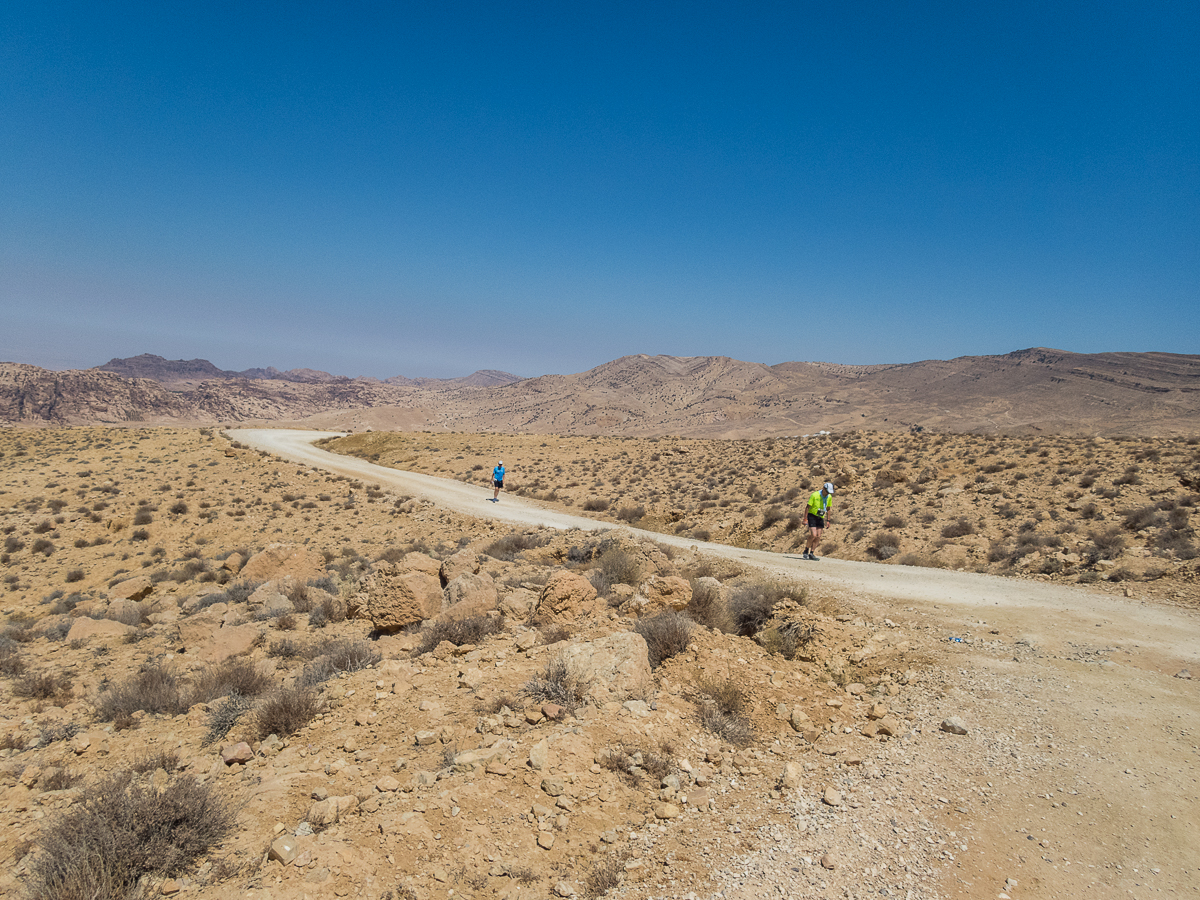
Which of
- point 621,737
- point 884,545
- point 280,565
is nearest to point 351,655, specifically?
point 621,737

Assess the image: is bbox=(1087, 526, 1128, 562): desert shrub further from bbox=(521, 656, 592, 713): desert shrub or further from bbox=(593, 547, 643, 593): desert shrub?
bbox=(521, 656, 592, 713): desert shrub

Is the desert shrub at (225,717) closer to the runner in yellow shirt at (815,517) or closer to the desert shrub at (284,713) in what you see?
the desert shrub at (284,713)

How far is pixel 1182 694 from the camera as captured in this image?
20.9 ft

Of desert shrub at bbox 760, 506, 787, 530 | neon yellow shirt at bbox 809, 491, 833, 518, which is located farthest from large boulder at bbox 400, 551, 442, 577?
desert shrub at bbox 760, 506, 787, 530

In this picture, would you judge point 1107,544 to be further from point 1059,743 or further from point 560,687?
point 560,687

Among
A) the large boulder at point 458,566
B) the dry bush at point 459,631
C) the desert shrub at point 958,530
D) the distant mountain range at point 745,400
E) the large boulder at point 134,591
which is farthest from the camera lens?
the distant mountain range at point 745,400

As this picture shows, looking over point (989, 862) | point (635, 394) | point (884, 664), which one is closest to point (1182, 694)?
point (884, 664)

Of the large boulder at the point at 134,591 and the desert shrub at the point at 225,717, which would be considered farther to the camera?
the large boulder at the point at 134,591

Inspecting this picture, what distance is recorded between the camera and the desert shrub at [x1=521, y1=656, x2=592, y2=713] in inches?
234

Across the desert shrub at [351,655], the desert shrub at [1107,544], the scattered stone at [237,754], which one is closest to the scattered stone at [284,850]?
the scattered stone at [237,754]

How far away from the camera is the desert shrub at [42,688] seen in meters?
7.33

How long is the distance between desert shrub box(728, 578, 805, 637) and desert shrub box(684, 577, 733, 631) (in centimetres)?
16

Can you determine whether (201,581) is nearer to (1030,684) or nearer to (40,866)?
(40,866)

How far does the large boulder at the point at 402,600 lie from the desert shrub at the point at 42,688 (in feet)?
12.7
